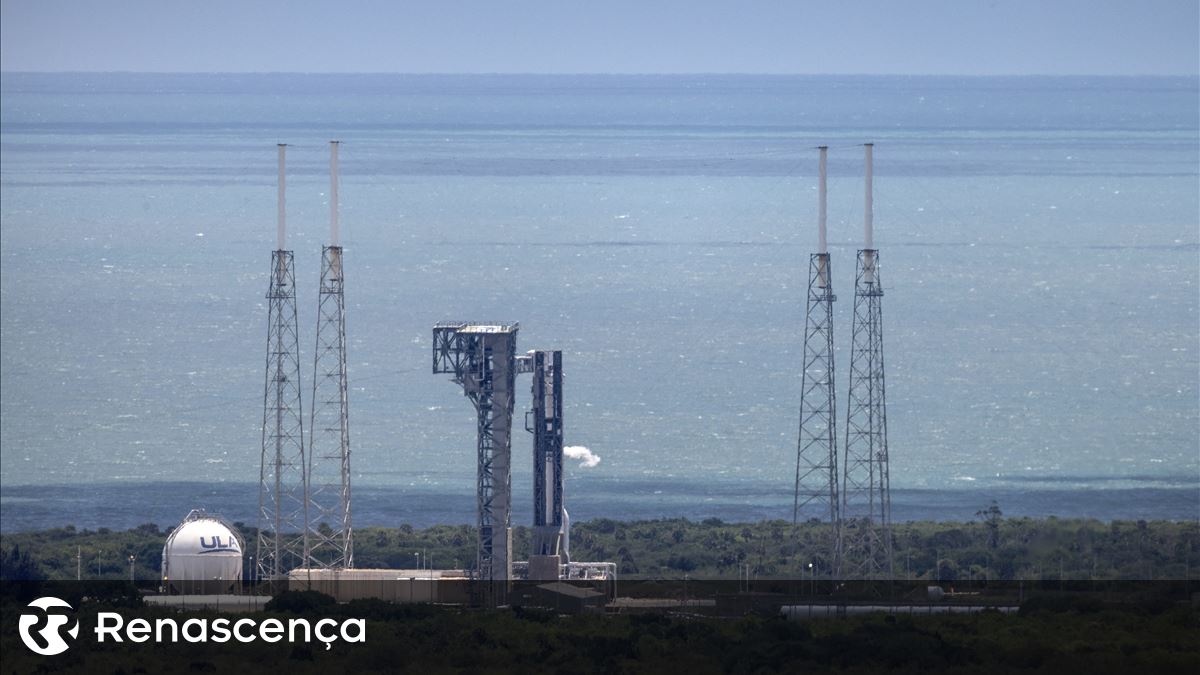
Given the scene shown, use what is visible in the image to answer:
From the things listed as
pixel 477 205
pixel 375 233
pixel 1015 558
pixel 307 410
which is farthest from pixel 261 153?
pixel 1015 558

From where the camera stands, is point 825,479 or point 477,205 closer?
point 825,479

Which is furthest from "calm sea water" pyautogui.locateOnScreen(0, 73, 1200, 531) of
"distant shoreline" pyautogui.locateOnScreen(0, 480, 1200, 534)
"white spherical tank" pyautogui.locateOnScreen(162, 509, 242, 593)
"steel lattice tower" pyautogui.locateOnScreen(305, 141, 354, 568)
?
"white spherical tank" pyautogui.locateOnScreen(162, 509, 242, 593)

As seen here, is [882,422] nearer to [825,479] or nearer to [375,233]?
[825,479]

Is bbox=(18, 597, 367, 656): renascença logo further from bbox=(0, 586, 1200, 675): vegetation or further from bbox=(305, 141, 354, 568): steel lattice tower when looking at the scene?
bbox=(305, 141, 354, 568): steel lattice tower

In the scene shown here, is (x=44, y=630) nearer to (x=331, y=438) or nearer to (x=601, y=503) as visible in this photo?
(x=331, y=438)

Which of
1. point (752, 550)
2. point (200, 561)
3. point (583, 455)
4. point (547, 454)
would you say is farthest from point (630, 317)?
point (200, 561)

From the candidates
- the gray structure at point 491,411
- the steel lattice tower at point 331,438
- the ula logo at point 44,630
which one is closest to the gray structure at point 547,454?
the gray structure at point 491,411
